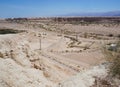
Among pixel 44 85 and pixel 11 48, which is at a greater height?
pixel 11 48

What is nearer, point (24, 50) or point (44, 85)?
point (44, 85)

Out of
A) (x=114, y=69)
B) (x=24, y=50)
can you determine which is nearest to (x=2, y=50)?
(x=24, y=50)

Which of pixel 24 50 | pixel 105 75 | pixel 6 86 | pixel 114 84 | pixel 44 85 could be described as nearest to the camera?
pixel 114 84

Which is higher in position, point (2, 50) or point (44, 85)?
point (2, 50)

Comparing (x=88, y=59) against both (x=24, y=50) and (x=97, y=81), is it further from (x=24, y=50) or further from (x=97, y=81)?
(x=97, y=81)

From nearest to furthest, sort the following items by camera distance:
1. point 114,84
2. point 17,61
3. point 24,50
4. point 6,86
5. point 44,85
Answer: point 114,84 → point 6,86 → point 44,85 → point 17,61 → point 24,50

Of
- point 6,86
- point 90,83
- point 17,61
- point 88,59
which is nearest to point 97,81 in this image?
point 90,83

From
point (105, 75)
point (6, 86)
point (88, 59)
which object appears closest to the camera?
point (105, 75)

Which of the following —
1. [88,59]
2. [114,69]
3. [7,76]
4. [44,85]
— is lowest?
[88,59]

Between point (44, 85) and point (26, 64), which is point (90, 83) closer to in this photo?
point (44, 85)
